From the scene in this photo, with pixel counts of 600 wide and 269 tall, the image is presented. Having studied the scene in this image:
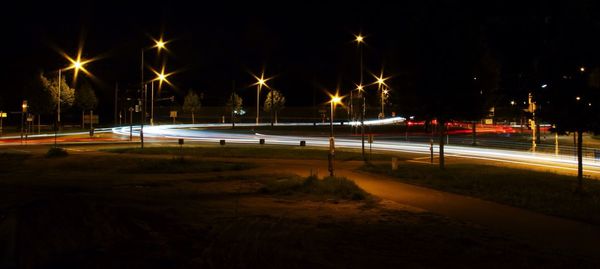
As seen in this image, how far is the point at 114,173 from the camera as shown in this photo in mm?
22484

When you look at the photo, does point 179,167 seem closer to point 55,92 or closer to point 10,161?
point 10,161

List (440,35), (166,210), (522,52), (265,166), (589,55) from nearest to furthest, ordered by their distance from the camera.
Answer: (166,210) → (589,55) → (440,35) → (265,166) → (522,52)

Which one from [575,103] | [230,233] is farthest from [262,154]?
[230,233]

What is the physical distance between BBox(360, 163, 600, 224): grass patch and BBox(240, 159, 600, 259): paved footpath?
0.53 meters

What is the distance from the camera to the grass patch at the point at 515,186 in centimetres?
1366

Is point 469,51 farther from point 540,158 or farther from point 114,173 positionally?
point 114,173

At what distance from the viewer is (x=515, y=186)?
17672mm

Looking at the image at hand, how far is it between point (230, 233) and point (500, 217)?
5983mm

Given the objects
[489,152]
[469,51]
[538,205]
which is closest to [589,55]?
[538,205]

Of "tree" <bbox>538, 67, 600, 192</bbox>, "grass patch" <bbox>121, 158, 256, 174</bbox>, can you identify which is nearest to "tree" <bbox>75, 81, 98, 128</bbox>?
"grass patch" <bbox>121, 158, 256, 174</bbox>

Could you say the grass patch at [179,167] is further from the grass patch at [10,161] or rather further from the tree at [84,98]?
the tree at [84,98]

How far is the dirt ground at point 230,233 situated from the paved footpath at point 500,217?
0.55 m

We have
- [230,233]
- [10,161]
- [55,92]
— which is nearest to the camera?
[230,233]

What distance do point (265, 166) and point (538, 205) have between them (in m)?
13.6
